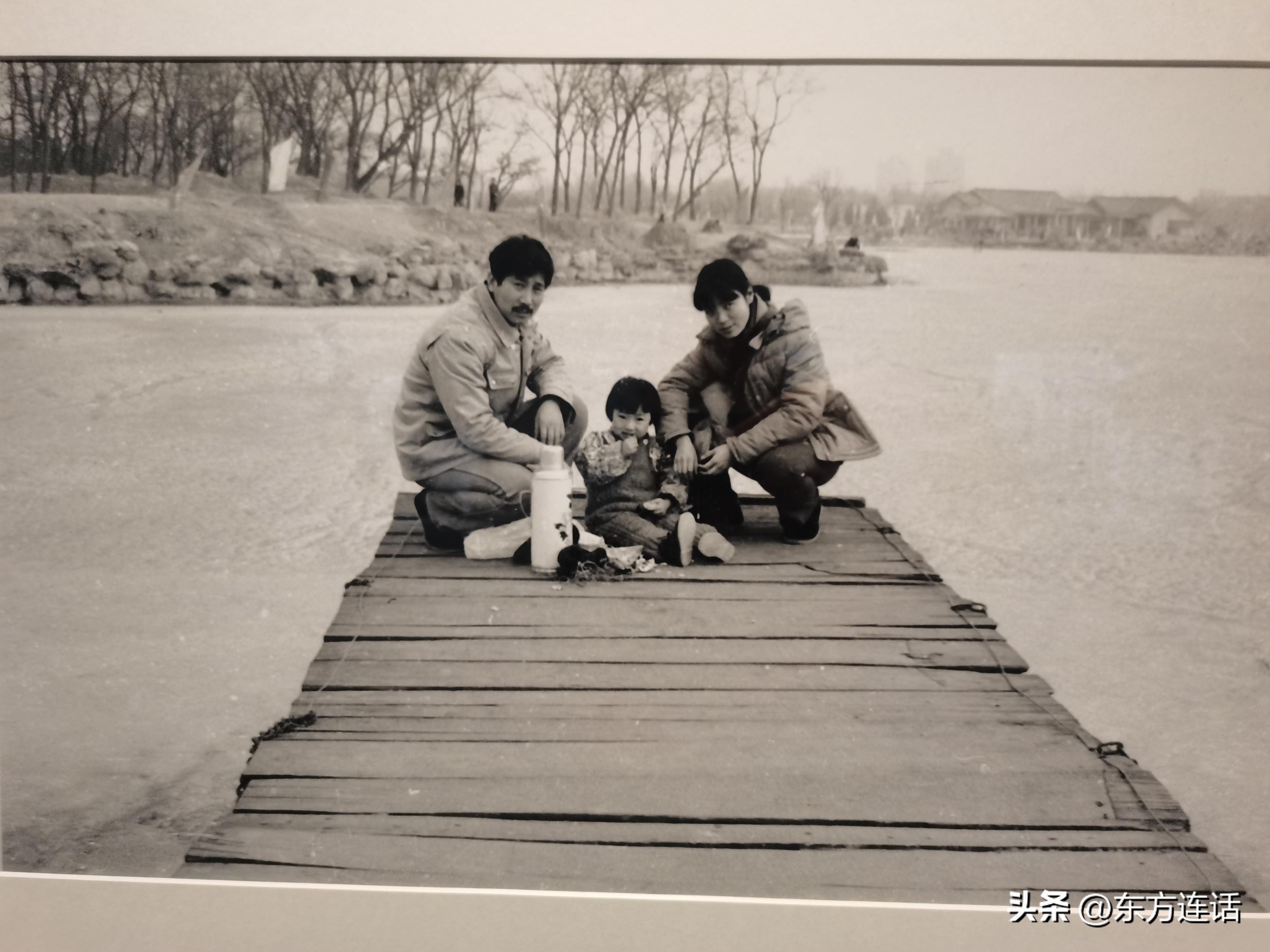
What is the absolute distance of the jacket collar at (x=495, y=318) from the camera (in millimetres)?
2594

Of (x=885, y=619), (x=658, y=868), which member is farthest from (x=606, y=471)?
(x=658, y=868)

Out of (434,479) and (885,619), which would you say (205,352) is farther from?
(885,619)

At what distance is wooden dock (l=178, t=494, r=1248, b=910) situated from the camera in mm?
2033

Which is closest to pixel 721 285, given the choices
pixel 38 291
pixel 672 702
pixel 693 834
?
pixel 672 702

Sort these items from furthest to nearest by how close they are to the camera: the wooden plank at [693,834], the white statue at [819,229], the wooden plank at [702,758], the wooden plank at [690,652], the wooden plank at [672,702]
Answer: the white statue at [819,229]
the wooden plank at [690,652]
the wooden plank at [672,702]
the wooden plank at [702,758]
the wooden plank at [693,834]

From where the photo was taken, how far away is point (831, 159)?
8.00 ft

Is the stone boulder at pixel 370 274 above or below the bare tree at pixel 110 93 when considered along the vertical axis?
below

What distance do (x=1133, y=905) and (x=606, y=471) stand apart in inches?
56.0

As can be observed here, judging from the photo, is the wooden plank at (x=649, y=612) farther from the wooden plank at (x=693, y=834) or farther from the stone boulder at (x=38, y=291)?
the stone boulder at (x=38, y=291)

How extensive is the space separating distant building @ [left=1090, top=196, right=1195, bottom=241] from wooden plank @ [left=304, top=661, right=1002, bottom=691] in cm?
101

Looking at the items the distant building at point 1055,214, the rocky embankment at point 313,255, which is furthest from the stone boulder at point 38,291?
the distant building at point 1055,214

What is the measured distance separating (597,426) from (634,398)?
121mm

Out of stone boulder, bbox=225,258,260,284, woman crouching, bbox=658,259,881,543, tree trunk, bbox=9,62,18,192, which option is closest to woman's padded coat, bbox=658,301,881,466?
woman crouching, bbox=658,259,881,543

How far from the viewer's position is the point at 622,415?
8.46 feet
